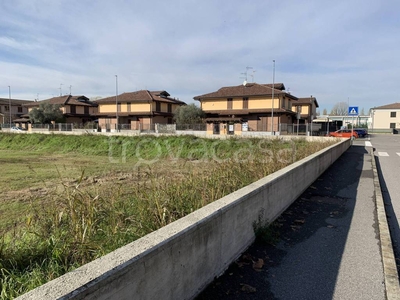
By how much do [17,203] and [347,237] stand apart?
934cm

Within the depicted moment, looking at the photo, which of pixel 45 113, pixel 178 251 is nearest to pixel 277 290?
pixel 178 251

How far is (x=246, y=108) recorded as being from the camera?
41.9m

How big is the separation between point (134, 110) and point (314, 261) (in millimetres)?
48391

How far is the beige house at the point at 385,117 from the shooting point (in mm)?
68312

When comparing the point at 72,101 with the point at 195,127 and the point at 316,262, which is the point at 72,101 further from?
the point at 316,262

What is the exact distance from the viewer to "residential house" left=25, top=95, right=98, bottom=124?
58.4 metres

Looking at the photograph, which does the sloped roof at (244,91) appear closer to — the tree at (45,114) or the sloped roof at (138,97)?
the sloped roof at (138,97)

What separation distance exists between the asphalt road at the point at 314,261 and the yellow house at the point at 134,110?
41529 millimetres

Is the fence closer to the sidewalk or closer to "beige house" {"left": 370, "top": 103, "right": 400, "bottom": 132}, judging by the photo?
the sidewalk

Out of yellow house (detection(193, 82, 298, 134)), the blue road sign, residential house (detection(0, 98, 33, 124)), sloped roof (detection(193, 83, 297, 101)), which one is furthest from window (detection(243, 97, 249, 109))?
residential house (detection(0, 98, 33, 124))

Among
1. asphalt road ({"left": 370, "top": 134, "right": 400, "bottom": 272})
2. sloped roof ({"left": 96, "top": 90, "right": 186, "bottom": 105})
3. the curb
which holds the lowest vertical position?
asphalt road ({"left": 370, "top": 134, "right": 400, "bottom": 272})

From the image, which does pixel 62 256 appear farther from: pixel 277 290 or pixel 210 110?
pixel 210 110

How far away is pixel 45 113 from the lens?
52688mm

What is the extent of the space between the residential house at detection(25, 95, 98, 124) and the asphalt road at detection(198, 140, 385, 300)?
5971 cm
